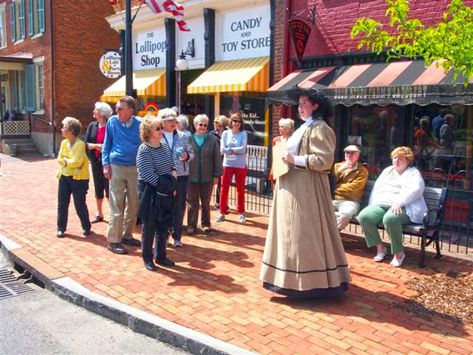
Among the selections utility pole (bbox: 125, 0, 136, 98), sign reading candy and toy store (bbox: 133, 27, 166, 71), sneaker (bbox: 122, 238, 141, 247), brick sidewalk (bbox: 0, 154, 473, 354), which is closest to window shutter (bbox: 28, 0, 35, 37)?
sign reading candy and toy store (bbox: 133, 27, 166, 71)

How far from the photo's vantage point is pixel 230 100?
12898 millimetres

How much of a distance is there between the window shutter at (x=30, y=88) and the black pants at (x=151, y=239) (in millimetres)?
18049

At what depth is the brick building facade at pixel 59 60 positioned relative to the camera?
19719mm

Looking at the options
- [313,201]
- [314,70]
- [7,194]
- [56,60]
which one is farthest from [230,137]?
[56,60]

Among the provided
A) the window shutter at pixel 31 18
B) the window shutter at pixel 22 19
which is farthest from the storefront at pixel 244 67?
the window shutter at pixel 22 19

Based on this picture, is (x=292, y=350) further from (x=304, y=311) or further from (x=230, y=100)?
(x=230, y=100)

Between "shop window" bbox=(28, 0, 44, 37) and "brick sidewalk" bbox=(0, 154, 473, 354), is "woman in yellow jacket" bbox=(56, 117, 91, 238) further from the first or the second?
"shop window" bbox=(28, 0, 44, 37)

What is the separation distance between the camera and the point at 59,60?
1970cm

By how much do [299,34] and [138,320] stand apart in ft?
24.2

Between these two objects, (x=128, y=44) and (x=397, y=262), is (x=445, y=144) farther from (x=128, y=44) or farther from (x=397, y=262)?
(x=128, y=44)

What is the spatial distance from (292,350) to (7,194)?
8.93 meters

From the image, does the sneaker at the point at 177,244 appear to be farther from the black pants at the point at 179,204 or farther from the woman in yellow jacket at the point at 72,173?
the woman in yellow jacket at the point at 72,173

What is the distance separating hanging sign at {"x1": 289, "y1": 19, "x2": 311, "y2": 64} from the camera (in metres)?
9.79

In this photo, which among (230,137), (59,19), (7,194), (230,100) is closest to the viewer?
(230,137)
